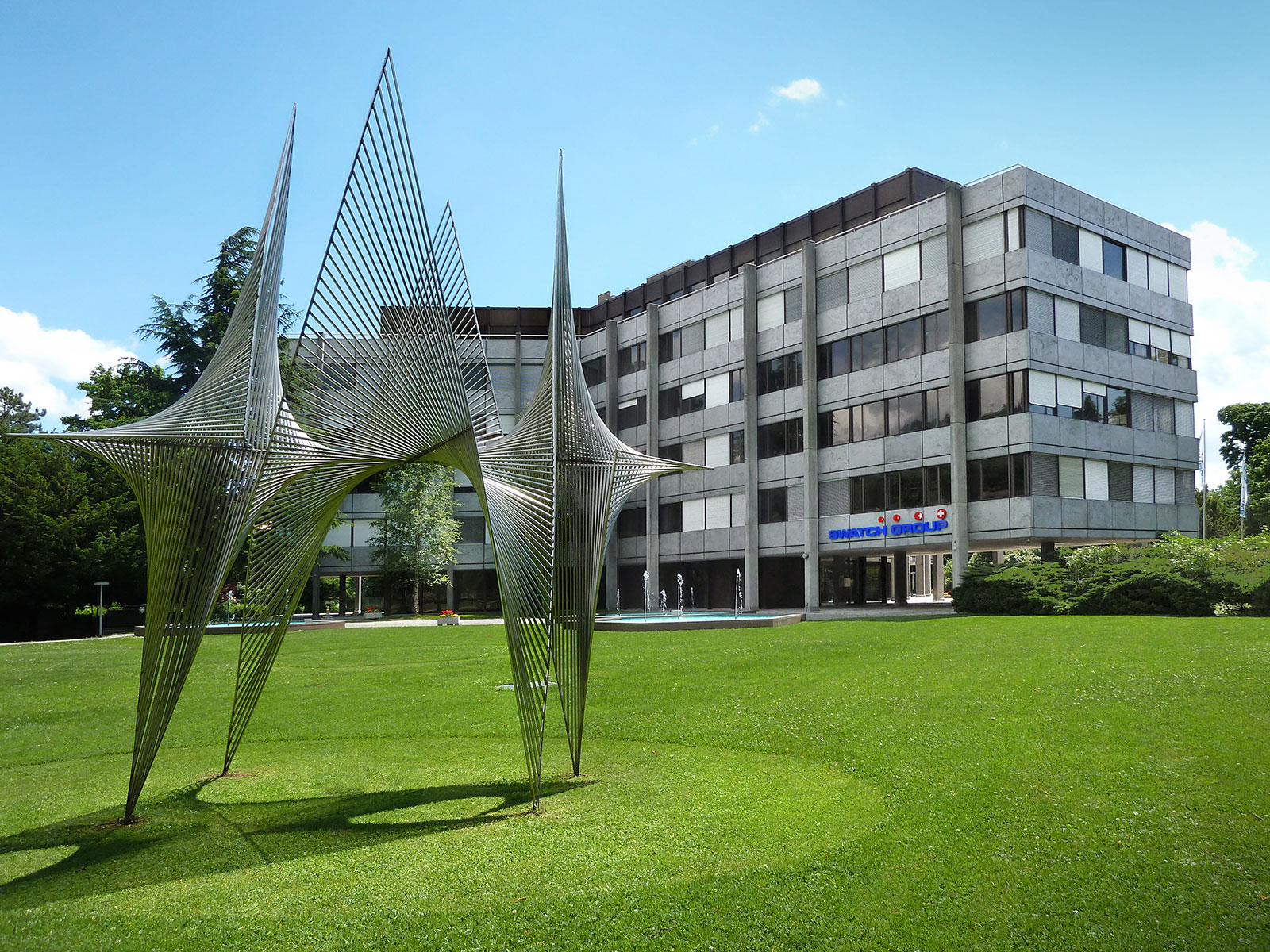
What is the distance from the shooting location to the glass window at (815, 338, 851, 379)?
1558 inches

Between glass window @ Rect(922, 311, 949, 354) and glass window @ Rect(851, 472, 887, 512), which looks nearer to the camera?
glass window @ Rect(922, 311, 949, 354)

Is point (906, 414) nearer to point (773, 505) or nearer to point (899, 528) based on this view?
point (899, 528)

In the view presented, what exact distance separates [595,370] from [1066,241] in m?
27.0

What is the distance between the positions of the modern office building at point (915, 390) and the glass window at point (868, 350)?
70mm

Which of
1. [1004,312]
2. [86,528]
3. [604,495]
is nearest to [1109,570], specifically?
[1004,312]

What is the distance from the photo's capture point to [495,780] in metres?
10.5

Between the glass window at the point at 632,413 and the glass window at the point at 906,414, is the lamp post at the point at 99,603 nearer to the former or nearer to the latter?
the glass window at the point at 632,413

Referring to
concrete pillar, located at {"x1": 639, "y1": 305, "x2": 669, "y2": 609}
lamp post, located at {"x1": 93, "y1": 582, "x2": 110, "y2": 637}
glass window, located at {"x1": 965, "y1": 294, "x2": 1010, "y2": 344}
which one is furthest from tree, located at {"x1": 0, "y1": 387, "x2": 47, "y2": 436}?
glass window, located at {"x1": 965, "y1": 294, "x2": 1010, "y2": 344}

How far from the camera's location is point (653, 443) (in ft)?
162

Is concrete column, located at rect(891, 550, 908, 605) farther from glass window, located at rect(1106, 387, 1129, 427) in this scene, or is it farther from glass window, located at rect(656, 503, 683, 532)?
glass window, located at rect(1106, 387, 1129, 427)

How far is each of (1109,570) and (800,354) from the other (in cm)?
1745

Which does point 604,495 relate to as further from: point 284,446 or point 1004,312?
point 1004,312

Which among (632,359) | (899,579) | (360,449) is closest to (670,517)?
(632,359)

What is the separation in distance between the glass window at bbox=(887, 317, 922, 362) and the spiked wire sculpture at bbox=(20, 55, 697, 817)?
2788 cm
